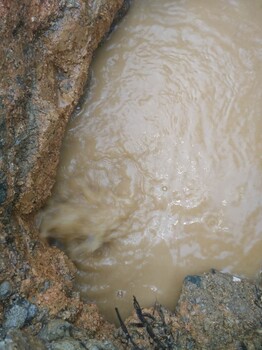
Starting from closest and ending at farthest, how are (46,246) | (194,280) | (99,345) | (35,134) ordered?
(99,345)
(35,134)
(46,246)
(194,280)

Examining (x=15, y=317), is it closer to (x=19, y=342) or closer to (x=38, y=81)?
(x=19, y=342)

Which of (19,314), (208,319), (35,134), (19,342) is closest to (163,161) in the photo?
(35,134)

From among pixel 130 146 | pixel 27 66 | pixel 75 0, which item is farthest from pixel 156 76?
pixel 27 66

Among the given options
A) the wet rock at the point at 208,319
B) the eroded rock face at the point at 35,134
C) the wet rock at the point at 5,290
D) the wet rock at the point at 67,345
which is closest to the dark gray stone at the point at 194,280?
the wet rock at the point at 208,319

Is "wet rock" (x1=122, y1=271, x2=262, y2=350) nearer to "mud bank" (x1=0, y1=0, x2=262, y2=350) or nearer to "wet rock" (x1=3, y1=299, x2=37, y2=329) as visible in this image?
"mud bank" (x1=0, y1=0, x2=262, y2=350)

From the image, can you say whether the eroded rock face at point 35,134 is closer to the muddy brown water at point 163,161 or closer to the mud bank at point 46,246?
the mud bank at point 46,246

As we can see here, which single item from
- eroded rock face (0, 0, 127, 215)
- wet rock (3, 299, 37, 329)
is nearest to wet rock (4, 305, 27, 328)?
wet rock (3, 299, 37, 329)
